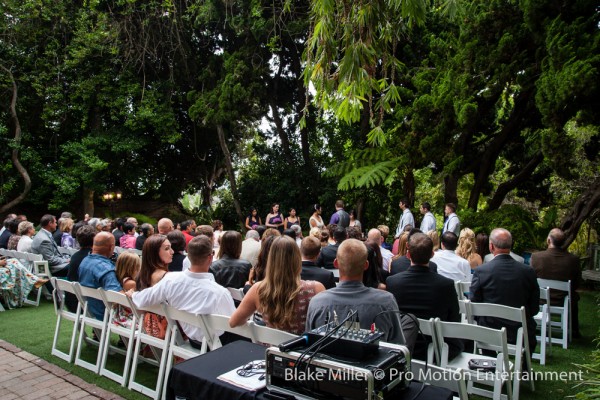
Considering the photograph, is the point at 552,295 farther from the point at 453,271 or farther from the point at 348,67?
the point at 348,67

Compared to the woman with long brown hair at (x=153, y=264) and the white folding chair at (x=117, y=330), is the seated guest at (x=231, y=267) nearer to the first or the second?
the woman with long brown hair at (x=153, y=264)

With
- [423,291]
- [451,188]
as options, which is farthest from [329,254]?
[451,188]

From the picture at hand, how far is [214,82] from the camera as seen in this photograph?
16859 mm

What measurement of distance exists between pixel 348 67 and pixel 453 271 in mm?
2662

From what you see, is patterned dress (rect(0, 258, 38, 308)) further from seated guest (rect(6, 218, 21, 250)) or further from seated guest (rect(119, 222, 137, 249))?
seated guest (rect(119, 222, 137, 249))

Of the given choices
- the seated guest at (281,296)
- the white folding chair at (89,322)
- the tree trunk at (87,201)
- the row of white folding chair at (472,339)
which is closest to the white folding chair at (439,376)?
the row of white folding chair at (472,339)

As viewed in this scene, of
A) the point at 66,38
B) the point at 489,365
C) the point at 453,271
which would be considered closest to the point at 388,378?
the point at 489,365

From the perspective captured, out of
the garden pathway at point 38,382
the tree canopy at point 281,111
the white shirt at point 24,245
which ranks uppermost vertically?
the tree canopy at point 281,111

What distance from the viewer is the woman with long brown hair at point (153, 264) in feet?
14.0

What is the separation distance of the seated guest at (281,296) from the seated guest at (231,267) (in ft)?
6.00

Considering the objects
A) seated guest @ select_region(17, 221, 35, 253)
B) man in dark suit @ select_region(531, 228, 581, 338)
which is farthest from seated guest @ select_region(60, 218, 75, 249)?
man in dark suit @ select_region(531, 228, 581, 338)

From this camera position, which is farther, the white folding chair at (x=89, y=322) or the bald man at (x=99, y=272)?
the bald man at (x=99, y=272)

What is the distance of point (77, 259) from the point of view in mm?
5449

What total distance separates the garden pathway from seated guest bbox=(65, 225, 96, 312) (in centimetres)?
66
